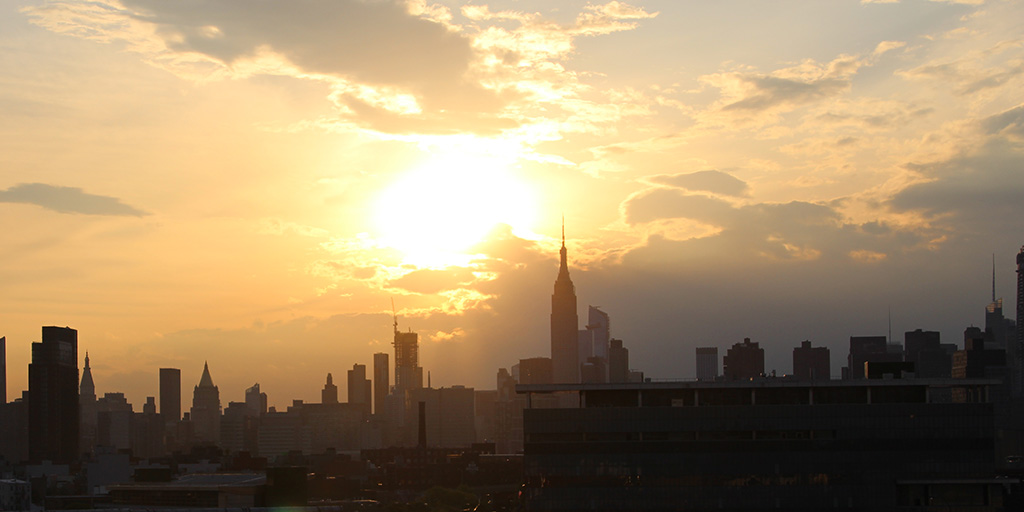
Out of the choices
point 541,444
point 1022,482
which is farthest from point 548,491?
point 1022,482

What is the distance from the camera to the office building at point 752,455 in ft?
354

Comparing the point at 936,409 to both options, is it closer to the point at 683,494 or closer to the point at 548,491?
the point at 683,494

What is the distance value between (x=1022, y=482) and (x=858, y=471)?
132ft

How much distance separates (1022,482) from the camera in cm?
13700

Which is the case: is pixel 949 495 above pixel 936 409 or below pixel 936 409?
below

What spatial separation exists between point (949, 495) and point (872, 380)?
41.2 ft

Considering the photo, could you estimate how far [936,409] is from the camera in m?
108

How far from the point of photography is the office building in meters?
108

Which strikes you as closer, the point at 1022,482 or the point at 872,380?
the point at 872,380

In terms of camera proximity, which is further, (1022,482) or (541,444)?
(1022,482)

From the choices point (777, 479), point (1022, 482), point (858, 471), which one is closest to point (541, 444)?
point (777, 479)

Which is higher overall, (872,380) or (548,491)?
(872,380)

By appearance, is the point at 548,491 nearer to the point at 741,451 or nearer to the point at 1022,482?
the point at 741,451

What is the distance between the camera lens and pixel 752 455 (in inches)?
4267
